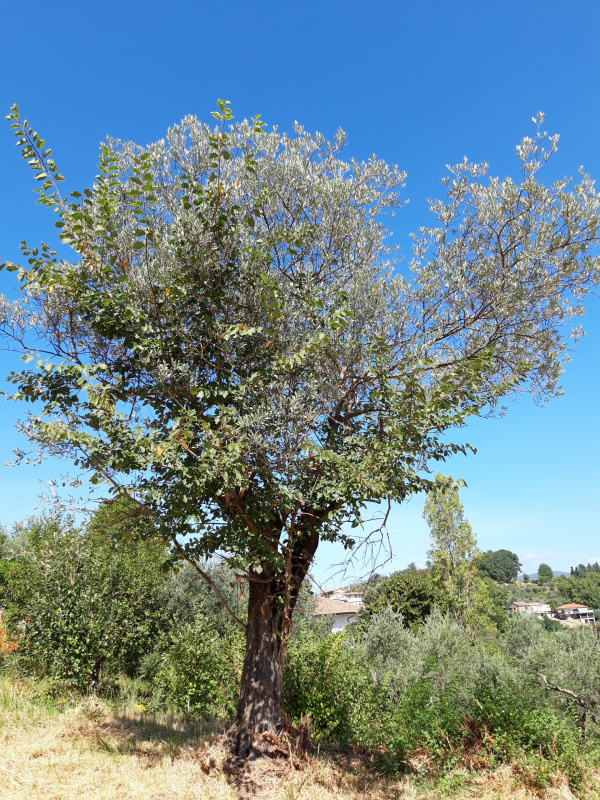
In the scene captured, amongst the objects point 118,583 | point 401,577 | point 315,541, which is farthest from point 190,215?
point 401,577

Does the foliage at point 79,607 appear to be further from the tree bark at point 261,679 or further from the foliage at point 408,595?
the foliage at point 408,595

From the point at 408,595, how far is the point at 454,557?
16.3 ft

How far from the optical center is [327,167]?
8625 mm

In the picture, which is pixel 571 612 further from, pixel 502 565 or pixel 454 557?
pixel 454 557

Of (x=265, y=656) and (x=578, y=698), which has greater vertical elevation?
(x=265, y=656)

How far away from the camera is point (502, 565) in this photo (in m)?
183

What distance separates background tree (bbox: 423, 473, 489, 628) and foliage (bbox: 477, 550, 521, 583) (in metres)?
160

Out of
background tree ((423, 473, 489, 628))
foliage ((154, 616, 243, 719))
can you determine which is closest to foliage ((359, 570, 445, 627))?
background tree ((423, 473, 489, 628))

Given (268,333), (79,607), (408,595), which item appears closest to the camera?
(268,333)

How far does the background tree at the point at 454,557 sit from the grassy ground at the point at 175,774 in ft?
64.1

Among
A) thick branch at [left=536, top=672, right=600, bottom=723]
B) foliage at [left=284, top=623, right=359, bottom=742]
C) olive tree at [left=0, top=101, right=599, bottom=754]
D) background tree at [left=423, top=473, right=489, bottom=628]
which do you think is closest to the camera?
olive tree at [left=0, top=101, right=599, bottom=754]

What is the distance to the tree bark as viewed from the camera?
24.9ft

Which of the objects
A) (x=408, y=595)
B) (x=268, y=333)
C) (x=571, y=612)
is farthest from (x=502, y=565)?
(x=268, y=333)

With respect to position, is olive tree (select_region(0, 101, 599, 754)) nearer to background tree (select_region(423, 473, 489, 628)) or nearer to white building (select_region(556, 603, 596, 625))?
background tree (select_region(423, 473, 489, 628))
